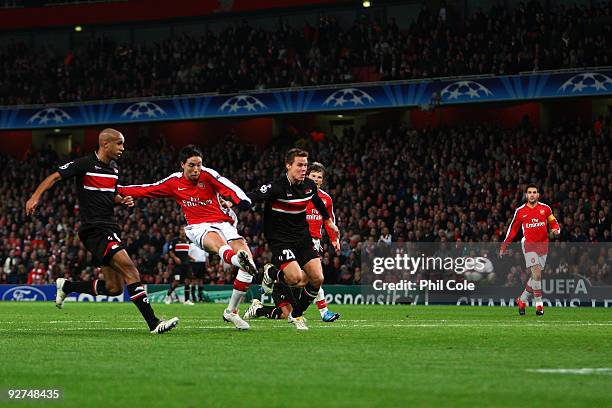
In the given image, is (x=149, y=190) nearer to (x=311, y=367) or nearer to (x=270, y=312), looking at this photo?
(x=270, y=312)

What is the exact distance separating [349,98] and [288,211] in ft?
82.5

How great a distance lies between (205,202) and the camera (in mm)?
15203

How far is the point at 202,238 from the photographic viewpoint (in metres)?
15.0

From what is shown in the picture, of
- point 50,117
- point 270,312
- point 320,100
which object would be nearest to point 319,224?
point 270,312

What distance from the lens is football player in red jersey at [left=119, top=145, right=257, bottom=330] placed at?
48.5 ft

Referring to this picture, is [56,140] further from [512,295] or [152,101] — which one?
[512,295]

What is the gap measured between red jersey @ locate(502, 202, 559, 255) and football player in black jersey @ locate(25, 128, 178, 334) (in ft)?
36.2

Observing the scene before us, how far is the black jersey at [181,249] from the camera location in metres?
33.4

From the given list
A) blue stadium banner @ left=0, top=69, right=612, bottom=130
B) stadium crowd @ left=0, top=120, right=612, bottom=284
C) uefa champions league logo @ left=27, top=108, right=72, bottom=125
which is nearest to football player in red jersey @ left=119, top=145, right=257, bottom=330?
stadium crowd @ left=0, top=120, right=612, bottom=284

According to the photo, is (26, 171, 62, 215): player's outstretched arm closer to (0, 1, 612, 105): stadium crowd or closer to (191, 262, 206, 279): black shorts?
(191, 262, 206, 279): black shorts

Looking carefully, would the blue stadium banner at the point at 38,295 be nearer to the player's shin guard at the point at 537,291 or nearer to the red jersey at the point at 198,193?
the player's shin guard at the point at 537,291

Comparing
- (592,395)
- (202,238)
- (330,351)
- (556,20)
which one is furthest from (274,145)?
(592,395)

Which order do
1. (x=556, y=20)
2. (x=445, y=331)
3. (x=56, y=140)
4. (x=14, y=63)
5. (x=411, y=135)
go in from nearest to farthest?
(x=445, y=331) → (x=556, y=20) → (x=411, y=135) → (x=14, y=63) → (x=56, y=140)

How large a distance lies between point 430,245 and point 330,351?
19360 mm
